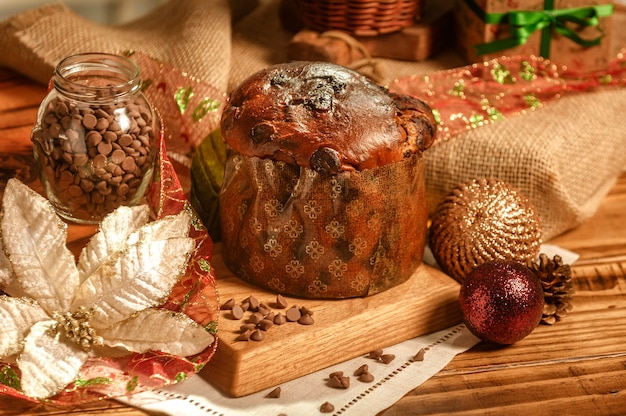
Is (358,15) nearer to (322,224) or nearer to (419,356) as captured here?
(322,224)

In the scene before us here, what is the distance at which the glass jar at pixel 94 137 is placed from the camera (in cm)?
121

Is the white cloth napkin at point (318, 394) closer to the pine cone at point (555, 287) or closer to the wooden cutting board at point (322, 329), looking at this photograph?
the wooden cutting board at point (322, 329)

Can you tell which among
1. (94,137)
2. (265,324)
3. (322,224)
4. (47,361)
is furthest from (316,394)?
(94,137)

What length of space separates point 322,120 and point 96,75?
350 mm

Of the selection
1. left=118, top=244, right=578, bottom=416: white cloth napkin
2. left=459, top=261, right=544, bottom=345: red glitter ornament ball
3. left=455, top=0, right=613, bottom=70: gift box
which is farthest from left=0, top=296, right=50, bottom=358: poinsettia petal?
left=455, top=0, right=613, bottom=70: gift box

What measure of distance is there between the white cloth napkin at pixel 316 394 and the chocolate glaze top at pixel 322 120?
25cm

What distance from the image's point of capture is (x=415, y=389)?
1.09 metres

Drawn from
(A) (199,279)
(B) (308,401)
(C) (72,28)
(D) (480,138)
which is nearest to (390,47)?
(D) (480,138)

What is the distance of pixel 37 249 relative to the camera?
1.08 m

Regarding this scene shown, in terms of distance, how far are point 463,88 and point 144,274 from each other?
698mm

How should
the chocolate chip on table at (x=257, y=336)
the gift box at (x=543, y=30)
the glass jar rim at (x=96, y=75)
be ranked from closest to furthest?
the chocolate chip on table at (x=257, y=336) → the glass jar rim at (x=96, y=75) → the gift box at (x=543, y=30)

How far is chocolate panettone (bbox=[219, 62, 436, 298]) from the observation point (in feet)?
3.66

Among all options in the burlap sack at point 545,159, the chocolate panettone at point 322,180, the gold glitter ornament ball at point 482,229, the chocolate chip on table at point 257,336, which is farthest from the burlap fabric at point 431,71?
the chocolate chip on table at point 257,336

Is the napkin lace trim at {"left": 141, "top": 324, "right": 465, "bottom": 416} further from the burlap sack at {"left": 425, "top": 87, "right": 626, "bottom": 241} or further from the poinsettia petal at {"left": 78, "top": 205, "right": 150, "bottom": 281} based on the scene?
the burlap sack at {"left": 425, "top": 87, "right": 626, "bottom": 241}
